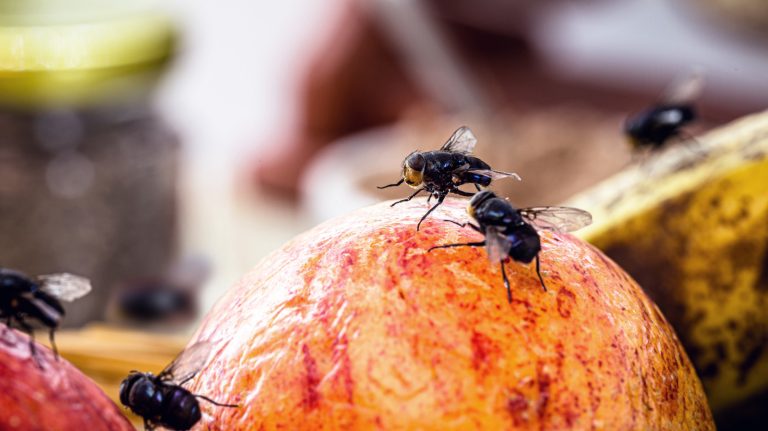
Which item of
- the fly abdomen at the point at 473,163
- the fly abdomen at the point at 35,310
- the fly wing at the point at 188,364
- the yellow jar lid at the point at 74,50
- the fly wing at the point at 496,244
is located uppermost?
the yellow jar lid at the point at 74,50

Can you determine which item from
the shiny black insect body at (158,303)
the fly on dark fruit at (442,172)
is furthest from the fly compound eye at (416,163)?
the shiny black insect body at (158,303)

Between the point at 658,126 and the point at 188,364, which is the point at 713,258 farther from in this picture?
the point at 188,364

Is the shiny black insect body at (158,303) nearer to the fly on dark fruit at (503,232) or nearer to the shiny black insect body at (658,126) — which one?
the shiny black insect body at (658,126)

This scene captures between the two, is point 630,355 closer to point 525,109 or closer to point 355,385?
point 355,385

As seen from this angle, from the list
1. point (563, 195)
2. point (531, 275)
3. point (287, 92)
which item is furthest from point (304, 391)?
point (287, 92)

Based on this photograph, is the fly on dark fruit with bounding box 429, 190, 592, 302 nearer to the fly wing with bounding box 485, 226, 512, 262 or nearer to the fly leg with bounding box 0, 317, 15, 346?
the fly wing with bounding box 485, 226, 512, 262

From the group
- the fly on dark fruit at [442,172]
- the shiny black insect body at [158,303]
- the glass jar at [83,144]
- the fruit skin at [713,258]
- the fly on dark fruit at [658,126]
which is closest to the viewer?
the fly on dark fruit at [442,172]

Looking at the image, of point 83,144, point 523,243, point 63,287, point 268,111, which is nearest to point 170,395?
point 63,287
